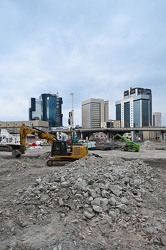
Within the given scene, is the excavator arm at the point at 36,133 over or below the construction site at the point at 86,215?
over

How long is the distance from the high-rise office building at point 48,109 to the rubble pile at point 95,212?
147021mm

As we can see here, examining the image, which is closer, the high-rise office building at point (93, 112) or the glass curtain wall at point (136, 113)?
the high-rise office building at point (93, 112)

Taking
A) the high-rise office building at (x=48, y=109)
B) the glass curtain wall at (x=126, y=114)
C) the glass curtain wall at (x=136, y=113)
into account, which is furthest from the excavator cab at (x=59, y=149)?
the glass curtain wall at (x=126, y=114)

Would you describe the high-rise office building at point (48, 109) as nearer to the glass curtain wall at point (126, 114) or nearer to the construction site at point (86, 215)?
the glass curtain wall at point (126, 114)

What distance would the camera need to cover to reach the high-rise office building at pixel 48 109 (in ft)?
525

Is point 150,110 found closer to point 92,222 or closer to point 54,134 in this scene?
point 54,134

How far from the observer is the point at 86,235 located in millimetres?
5543

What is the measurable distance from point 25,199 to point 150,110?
179486 millimetres

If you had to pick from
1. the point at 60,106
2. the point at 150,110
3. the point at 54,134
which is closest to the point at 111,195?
the point at 54,134

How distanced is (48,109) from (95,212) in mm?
158651

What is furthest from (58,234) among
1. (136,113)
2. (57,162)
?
(136,113)

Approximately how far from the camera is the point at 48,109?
16262cm

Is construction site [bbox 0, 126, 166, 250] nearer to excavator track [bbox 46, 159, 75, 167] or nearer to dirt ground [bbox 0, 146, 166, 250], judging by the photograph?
dirt ground [bbox 0, 146, 166, 250]

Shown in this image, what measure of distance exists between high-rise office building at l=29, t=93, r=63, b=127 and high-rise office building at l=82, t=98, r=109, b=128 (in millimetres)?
19531
